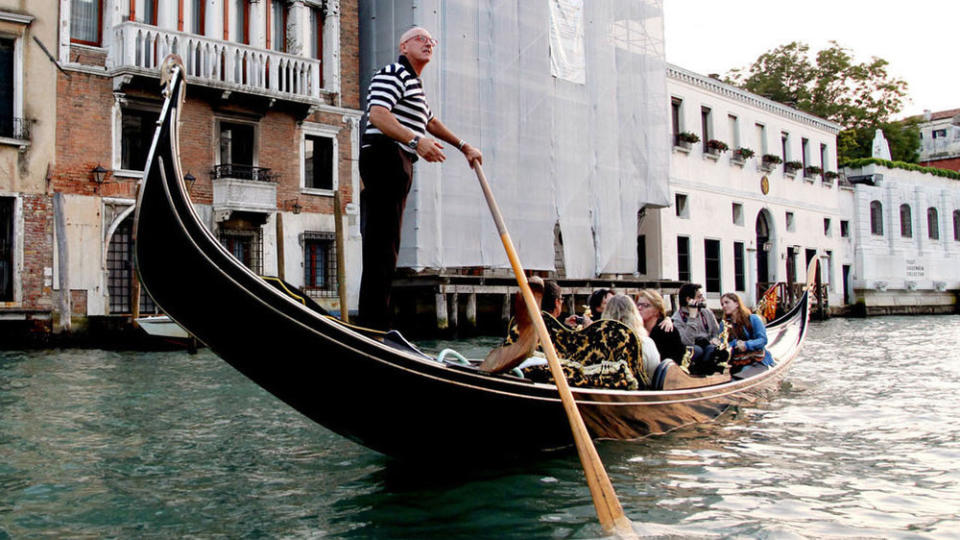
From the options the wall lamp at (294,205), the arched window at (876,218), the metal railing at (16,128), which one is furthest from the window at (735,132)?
the metal railing at (16,128)

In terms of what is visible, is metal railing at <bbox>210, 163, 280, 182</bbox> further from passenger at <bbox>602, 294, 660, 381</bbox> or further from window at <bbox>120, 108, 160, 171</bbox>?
passenger at <bbox>602, 294, 660, 381</bbox>

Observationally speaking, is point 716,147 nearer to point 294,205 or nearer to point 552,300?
point 294,205

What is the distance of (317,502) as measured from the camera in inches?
110

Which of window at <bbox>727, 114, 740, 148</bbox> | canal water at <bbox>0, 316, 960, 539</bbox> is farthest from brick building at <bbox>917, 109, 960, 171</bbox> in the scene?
canal water at <bbox>0, 316, 960, 539</bbox>

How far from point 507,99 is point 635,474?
972 cm

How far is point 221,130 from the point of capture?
11.4 m

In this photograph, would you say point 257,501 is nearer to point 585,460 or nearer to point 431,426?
point 431,426

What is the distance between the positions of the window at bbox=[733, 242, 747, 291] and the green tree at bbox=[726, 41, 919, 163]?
9.81 meters

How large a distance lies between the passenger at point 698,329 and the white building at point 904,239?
17.9 metres

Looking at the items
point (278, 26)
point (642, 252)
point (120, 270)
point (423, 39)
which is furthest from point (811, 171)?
point (423, 39)

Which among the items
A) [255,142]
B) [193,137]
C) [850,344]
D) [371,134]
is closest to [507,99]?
[255,142]

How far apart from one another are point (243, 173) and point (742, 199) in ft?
35.9

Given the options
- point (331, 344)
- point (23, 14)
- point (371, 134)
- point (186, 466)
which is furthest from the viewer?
point (23, 14)

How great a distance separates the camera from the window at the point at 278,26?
12023 millimetres
